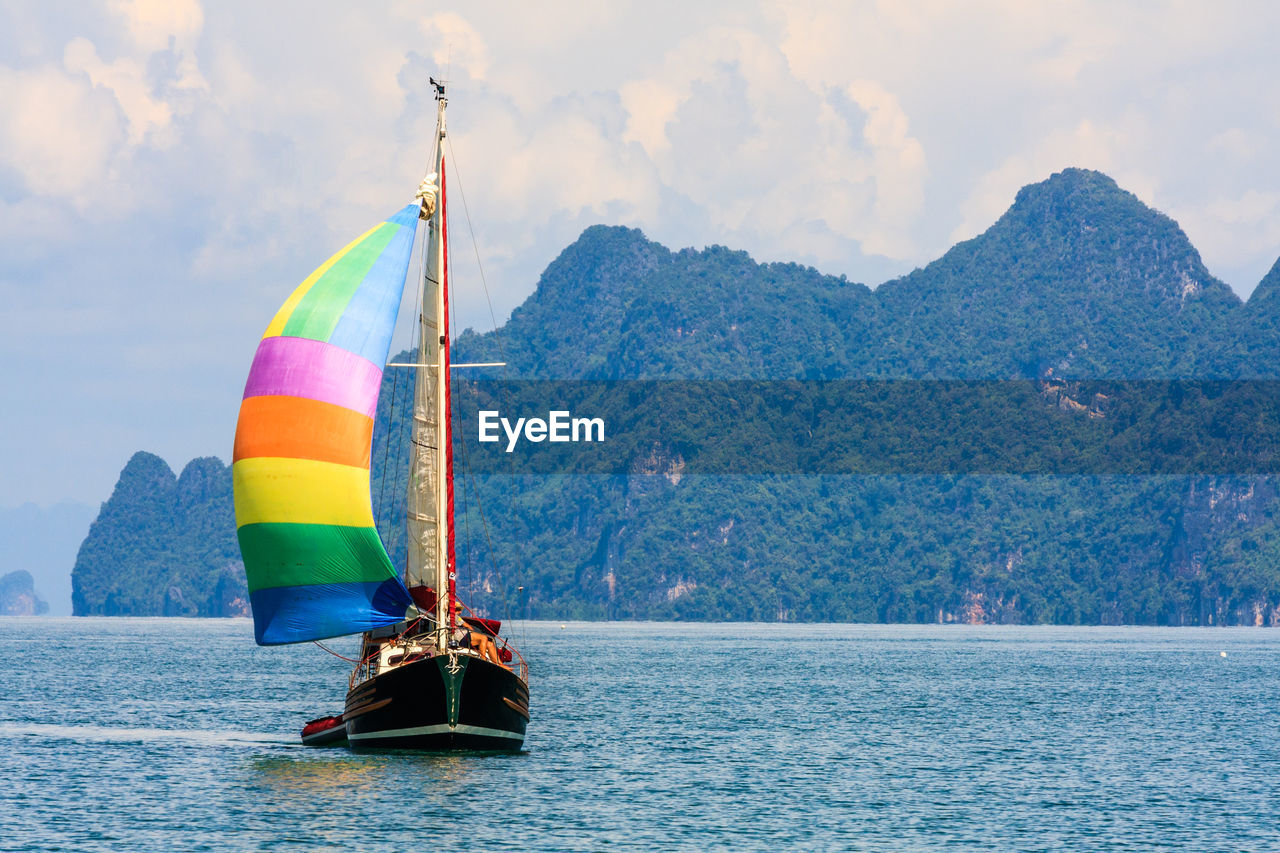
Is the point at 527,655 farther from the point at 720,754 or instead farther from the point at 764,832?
the point at 764,832

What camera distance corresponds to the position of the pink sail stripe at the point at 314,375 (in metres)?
33.9

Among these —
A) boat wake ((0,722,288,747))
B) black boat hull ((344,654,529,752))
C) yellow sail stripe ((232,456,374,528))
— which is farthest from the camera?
boat wake ((0,722,288,747))

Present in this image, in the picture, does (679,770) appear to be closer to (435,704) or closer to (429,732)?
(429,732)

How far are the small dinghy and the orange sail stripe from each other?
8414mm

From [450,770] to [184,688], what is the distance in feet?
119

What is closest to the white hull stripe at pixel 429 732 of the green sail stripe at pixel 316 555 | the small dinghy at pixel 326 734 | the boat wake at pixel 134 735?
the small dinghy at pixel 326 734

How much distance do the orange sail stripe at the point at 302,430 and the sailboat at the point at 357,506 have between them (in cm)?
2

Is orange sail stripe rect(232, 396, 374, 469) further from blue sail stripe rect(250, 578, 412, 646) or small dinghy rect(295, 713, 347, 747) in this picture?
small dinghy rect(295, 713, 347, 747)

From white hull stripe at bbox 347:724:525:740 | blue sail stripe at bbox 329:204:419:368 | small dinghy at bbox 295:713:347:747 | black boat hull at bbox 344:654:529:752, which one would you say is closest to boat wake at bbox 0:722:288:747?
small dinghy at bbox 295:713:347:747

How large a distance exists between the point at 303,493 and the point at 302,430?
51.5 inches

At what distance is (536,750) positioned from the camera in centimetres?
4216

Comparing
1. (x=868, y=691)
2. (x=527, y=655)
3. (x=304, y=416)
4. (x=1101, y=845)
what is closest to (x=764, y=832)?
(x=1101, y=845)

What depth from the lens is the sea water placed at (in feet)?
98.1

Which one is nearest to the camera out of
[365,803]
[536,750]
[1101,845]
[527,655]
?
[1101,845]
